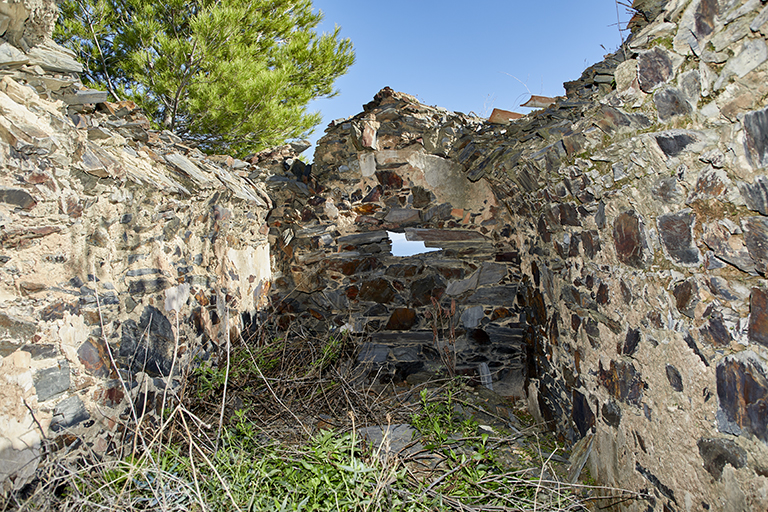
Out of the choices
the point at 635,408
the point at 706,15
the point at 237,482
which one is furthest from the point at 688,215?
the point at 237,482

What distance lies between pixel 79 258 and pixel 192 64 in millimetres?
6737

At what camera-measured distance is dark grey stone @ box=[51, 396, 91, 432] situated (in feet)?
5.97

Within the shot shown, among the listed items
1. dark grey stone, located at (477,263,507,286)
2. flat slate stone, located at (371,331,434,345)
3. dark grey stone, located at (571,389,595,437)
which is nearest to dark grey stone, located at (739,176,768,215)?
dark grey stone, located at (571,389,595,437)

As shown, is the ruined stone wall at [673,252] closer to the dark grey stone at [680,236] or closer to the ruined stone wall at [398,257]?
the dark grey stone at [680,236]

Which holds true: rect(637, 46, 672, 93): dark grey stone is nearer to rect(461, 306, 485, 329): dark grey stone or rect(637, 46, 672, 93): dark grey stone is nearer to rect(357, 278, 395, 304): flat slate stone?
rect(461, 306, 485, 329): dark grey stone

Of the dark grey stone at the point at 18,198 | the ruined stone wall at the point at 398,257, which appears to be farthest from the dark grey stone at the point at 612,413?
the dark grey stone at the point at 18,198

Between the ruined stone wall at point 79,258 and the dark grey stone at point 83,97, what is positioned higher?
the dark grey stone at point 83,97

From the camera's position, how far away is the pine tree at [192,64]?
7.39 metres

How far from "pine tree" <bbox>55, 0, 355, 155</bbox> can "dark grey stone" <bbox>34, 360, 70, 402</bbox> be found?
6.55 meters

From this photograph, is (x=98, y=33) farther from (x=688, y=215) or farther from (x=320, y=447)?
(x=688, y=215)

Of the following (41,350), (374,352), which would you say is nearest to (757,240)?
(41,350)

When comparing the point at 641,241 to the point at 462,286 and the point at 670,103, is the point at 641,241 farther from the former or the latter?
the point at 462,286

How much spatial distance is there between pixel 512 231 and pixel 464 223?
1.66 ft

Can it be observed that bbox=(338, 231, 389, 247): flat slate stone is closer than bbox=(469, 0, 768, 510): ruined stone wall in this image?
No
